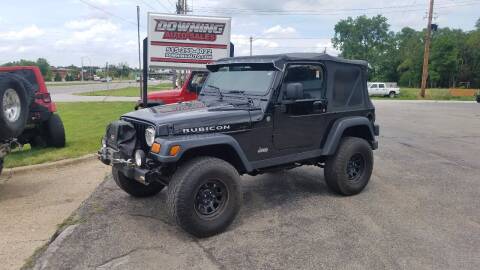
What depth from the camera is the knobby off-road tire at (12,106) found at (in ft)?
18.2

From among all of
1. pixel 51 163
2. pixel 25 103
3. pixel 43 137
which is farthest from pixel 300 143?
pixel 43 137

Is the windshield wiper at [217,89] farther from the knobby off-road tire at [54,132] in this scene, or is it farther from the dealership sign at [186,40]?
the dealership sign at [186,40]

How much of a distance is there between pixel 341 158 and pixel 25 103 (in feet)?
15.2

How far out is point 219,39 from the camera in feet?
40.7

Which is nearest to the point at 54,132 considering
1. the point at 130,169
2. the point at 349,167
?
the point at 130,169

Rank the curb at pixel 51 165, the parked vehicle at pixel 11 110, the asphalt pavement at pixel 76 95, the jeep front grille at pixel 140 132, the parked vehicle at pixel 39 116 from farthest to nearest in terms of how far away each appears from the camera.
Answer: the asphalt pavement at pixel 76 95, the parked vehicle at pixel 39 116, the curb at pixel 51 165, the parked vehicle at pixel 11 110, the jeep front grille at pixel 140 132

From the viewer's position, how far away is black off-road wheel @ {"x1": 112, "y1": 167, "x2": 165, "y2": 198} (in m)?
5.46

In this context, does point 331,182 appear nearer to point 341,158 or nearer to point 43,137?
point 341,158

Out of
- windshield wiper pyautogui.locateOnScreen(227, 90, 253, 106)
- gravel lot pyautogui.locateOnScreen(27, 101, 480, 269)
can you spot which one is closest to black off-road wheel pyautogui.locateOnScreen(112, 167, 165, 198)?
gravel lot pyautogui.locateOnScreen(27, 101, 480, 269)

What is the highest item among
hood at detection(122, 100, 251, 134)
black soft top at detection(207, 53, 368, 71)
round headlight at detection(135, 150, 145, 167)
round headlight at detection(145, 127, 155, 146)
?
black soft top at detection(207, 53, 368, 71)

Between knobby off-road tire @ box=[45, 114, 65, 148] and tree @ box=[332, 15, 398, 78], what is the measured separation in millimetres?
83616

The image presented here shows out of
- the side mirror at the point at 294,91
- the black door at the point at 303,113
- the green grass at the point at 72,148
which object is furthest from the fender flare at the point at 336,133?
the green grass at the point at 72,148

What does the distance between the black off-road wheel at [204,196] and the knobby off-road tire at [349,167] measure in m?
1.69

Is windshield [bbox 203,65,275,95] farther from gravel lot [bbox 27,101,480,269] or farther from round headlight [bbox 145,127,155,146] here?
gravel lot [bbox 27,101,480,269]
